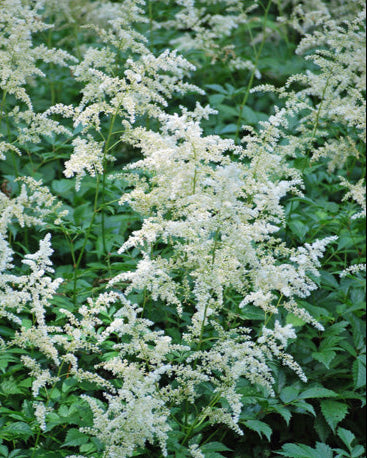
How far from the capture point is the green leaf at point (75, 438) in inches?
109

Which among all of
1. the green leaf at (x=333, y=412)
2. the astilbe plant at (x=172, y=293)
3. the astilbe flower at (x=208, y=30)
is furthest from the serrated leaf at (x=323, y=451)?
the astilbe flower at (x=208, y=30)

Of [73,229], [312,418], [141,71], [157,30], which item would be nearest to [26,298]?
[73,229]

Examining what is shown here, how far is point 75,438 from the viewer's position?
2.83 meters

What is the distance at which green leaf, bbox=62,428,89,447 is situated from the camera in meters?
2.78

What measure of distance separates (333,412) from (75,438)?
160 centimetres

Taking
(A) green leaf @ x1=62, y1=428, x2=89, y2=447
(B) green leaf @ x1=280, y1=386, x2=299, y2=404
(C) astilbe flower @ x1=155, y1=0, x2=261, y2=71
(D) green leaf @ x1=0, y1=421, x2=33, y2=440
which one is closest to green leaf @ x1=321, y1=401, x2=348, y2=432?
(B) green leaf @ x1=280, y1=386, x2=299, y2=404

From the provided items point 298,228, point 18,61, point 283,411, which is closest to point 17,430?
point 283,411

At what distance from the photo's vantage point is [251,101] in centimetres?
682

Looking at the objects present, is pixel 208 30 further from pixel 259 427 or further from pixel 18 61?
pixel 259 427

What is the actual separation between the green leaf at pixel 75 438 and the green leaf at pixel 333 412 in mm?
1474

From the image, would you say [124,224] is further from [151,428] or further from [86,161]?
[151,428]

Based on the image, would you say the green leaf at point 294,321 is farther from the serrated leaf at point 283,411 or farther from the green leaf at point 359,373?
the serrated leaf at point 283,411

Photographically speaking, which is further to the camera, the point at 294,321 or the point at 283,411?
the point at 294,321

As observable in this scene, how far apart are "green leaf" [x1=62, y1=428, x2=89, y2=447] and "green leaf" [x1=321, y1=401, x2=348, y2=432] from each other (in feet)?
4.84
